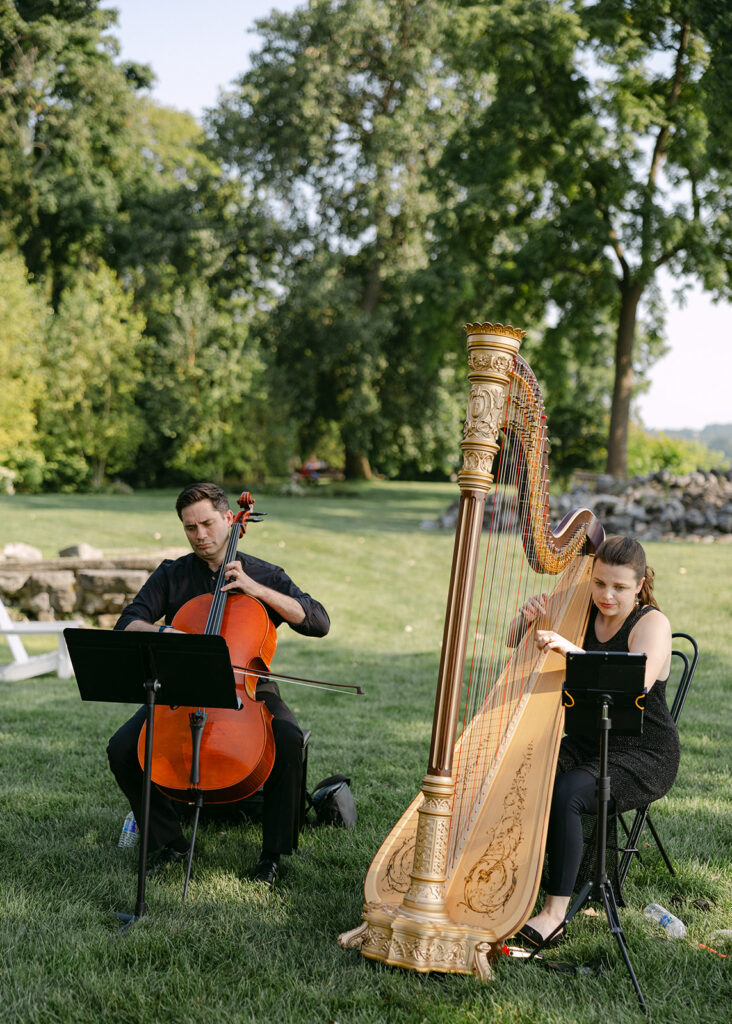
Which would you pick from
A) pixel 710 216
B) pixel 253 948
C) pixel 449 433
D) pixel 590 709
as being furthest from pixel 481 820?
pixel 449 433

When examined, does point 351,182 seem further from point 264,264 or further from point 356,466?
point 356,466

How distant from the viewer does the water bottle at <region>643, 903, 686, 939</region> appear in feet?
10.3

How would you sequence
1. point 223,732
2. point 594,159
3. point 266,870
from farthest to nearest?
point 594,159 → point 266,870 → point 223,732

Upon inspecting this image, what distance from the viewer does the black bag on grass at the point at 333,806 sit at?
13.4 ft

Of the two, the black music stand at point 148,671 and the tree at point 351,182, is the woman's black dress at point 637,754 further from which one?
the tree at point 351,182

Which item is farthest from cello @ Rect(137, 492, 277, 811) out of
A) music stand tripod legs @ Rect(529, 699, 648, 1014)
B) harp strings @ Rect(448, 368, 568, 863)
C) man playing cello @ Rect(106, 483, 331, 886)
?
music stand tripod legs @ Rect(529, 699, 648, 1014)

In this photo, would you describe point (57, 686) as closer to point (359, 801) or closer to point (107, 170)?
point (359, 801)

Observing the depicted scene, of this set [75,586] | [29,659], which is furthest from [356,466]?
[29,659]

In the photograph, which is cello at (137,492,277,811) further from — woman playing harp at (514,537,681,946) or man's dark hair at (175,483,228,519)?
woman playing harp at (514,537,681,946)

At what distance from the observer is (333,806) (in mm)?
4090

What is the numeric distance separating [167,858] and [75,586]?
6.21m

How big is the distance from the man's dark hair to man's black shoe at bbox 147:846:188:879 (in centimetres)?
138

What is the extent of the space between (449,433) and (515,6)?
505 inches

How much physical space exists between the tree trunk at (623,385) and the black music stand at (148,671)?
17296 mm
